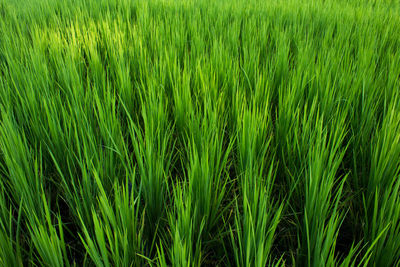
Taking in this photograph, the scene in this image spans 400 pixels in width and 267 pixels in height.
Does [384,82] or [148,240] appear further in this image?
[384,82]

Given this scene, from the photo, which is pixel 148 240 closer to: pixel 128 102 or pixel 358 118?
pixel 128 102

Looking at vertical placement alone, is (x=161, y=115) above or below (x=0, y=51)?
below

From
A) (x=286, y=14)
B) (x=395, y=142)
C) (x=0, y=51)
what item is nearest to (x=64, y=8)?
(x=0, y=51)

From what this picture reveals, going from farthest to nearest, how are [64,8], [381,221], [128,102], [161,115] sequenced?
[64,8], [128,102], [161,115], [381,221]

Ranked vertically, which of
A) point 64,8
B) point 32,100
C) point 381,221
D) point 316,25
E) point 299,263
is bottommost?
point 299,263

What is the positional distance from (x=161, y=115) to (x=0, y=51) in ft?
3.29

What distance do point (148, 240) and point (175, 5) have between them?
197 centimetres

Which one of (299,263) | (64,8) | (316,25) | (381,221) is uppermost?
(64,8)

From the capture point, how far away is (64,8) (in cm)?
204

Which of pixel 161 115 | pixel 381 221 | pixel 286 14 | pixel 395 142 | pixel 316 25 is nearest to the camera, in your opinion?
pixel 381 221

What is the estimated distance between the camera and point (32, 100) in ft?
2.35

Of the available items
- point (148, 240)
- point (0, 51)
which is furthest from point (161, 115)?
point (0, 51)

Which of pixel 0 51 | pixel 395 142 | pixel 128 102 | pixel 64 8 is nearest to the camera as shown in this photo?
pixel 395 142

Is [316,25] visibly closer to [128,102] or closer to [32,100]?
[128,102]
